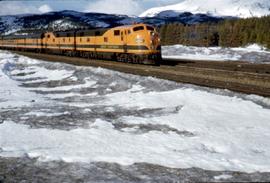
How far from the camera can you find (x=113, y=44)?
40.8m

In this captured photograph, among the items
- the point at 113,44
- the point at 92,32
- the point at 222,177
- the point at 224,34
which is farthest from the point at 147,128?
the point at 224,34

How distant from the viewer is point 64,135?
12.7 m

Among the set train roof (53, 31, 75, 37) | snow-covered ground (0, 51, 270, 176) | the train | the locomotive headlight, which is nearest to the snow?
snow-covered ground (0, 51, 270, 176)

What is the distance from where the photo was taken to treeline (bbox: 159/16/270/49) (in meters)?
110

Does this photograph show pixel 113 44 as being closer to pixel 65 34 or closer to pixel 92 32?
pixel 92 32

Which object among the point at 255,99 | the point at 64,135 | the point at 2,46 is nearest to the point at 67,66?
the point at 255,99

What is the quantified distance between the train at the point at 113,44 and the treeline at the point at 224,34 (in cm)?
5698

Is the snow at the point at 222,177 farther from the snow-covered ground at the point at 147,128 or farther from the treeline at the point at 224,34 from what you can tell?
the treeline at the point at 224,34

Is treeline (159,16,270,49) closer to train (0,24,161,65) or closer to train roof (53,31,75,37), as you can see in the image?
train roof (53,31,75,37)

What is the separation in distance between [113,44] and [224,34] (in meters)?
85.1

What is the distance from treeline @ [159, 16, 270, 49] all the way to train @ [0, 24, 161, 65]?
5698 centimetres

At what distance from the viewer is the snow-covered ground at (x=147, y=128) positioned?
407 inches

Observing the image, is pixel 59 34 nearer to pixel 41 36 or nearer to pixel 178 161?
pixel 41 36

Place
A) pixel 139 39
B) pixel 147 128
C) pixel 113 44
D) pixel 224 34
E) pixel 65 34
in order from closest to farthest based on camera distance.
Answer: pixel 147 128 → pixel 139 39 → pixel 113 44 → pixel 65 34 → pixel 224 34
